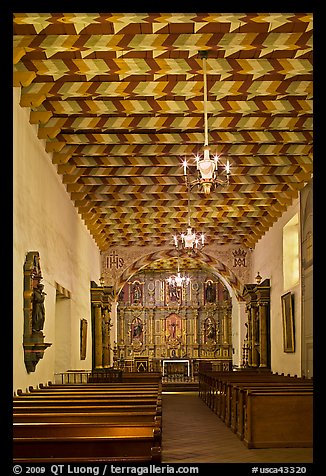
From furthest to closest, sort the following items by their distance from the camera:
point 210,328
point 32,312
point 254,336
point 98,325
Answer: point 210,328, point 98,325, point 254,336, point 32,312

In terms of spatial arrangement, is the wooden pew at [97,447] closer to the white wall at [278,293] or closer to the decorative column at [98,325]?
the white wall at [278,293]

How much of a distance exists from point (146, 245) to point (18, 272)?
626 inches

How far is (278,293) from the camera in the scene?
2105 centimetres

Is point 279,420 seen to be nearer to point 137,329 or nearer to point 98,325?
point 98,325

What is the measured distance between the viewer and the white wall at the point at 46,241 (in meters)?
11.4

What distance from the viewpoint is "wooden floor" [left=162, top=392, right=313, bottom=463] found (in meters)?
9.59

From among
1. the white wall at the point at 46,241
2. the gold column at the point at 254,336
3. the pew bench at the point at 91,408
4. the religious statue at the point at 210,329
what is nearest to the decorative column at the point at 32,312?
the white wall at the point at 46,241

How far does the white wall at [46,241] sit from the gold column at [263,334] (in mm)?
4824

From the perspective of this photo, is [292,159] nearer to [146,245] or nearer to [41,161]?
[41,161]

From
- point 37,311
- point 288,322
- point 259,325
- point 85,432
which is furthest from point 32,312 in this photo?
point 259,325

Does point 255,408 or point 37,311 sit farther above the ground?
point 37,311

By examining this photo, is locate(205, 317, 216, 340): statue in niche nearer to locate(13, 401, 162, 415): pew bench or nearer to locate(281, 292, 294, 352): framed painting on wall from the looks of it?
locate(281, 292, 294, 352): framed painting on wall

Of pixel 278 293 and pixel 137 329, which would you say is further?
pixel 137 329

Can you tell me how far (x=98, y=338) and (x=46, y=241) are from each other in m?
9.27
